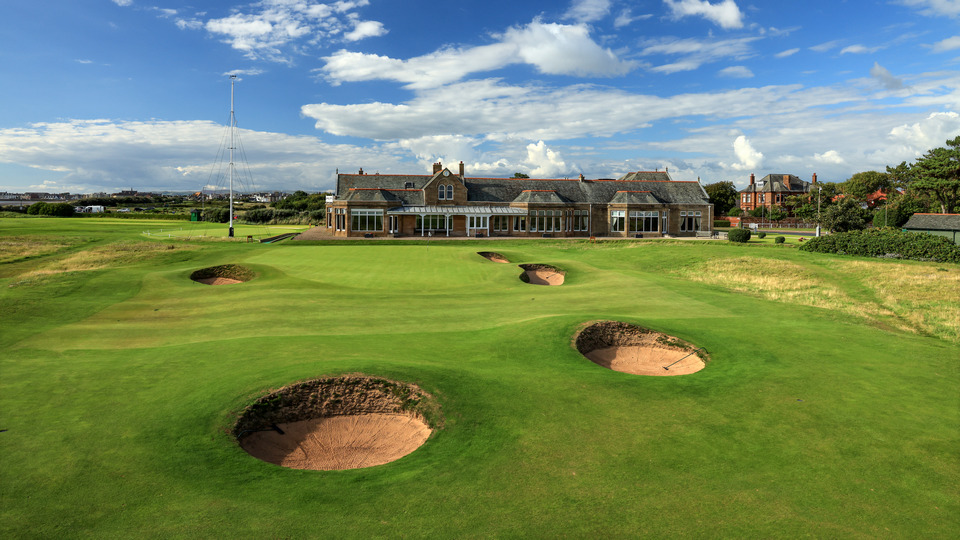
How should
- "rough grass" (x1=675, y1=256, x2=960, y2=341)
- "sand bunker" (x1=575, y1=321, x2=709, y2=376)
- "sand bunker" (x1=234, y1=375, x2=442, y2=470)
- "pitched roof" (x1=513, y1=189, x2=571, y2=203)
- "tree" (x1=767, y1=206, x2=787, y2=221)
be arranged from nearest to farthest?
"sand bunker" (x1=234, y1=375, x2=442, y2=470)
"sand bunker" (x1=575, y1=321, x2=709, y2=376)
"rough grass" (x1=675, y1=256, x2=960, y2=341)
"pitched roof" (x1=513, y1=189, x2=571, y2=203)
"tree" (x1=767, y1=206, x2=787, y2=221)

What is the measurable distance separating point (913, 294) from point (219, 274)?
126ft

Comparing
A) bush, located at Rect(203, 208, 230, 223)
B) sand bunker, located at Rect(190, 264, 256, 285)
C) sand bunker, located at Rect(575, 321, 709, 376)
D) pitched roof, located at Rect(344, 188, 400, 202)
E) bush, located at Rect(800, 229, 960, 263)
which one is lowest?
sand bunker, located at Rect(575, 321, 709, 376)

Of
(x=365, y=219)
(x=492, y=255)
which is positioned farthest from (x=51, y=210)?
(x=492, y=255)

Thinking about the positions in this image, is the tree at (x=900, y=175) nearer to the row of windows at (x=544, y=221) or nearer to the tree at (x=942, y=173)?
the tree at (x=942, y=173)

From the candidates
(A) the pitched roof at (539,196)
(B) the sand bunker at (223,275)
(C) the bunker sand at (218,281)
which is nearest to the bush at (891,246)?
(A) the pitched roof at (539,196)

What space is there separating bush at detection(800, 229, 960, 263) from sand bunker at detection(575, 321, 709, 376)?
36.7 m

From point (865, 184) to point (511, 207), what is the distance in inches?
3139

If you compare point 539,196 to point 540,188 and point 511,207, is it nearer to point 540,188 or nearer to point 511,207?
point 540,188

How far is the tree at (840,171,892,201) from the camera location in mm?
92938

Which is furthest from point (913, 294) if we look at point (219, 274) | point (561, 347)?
point (219, 274)

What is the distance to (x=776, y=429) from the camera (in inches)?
381

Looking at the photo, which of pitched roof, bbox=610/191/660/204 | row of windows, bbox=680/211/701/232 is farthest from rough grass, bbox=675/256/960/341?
row of windows, bbox=680/211/701/232

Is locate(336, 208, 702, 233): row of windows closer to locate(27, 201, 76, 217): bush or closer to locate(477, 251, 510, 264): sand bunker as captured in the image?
locate(477, 251, 510, 264): sand bunker

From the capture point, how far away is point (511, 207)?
60.0 m
